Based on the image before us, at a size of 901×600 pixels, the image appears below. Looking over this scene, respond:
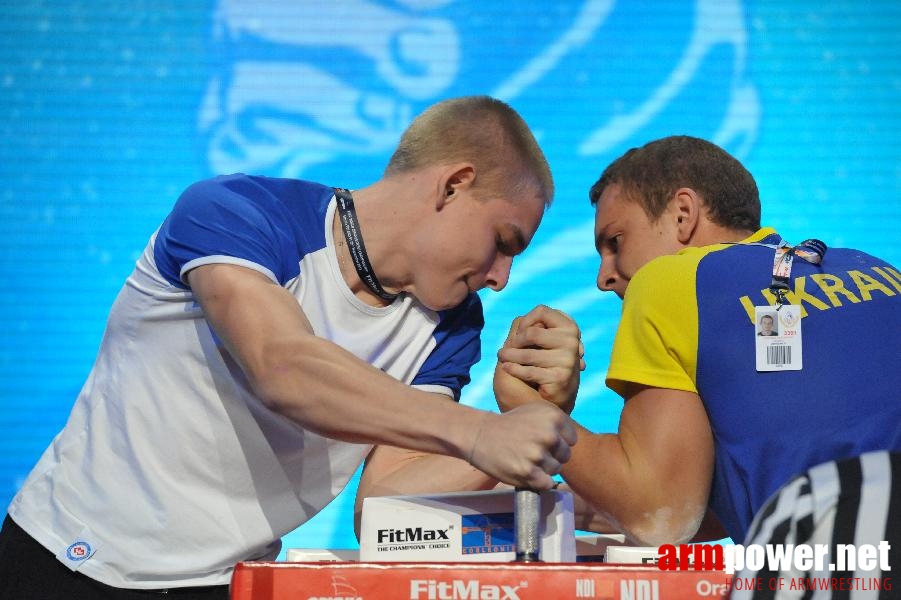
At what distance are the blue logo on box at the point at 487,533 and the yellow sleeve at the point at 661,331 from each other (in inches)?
14.4

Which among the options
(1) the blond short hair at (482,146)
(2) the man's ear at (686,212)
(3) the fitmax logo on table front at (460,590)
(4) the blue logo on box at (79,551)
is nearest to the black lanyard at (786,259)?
(2) the man's ear at (686,212)

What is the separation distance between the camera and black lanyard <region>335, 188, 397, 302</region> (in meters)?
1.42

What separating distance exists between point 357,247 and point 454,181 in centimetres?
17

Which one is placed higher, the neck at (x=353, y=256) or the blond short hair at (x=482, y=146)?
the blond short hair at (x=482, y=146)

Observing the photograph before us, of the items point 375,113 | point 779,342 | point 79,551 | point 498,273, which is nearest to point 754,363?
point 779,342

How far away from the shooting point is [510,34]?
10.4 feet

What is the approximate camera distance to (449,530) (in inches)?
40.3

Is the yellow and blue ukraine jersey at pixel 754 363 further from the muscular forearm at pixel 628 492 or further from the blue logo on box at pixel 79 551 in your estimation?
the blue logo on box at pixel 79 551

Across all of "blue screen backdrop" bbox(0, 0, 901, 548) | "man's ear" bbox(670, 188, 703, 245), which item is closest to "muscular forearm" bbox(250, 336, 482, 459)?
"man's ear" bbox(670, 188, 703, 245)

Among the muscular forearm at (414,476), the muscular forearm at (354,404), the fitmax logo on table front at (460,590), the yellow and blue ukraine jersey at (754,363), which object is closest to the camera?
the fitmax logo on table front at (460,590)

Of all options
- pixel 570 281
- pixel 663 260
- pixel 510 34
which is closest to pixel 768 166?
pixel 570 281

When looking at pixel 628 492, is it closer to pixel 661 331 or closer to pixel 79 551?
pixel 661 331

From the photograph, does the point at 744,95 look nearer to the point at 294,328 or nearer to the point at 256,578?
the point at 294,328

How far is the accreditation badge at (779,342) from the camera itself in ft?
4.07
